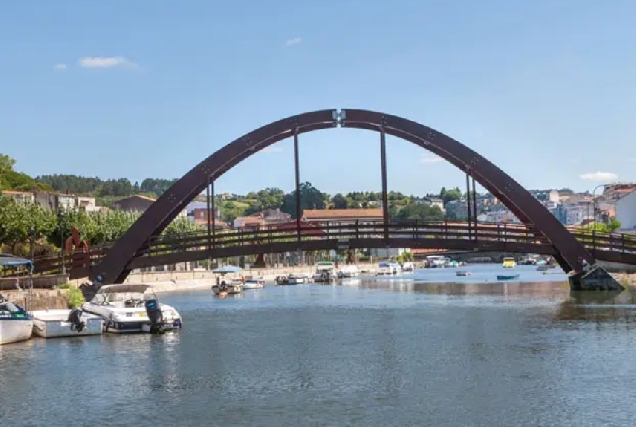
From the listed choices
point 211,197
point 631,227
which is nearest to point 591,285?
point 211,197

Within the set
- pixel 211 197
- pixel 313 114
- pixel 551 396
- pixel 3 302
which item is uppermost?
pixel 313 114

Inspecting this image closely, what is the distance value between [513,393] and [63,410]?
52.2ft

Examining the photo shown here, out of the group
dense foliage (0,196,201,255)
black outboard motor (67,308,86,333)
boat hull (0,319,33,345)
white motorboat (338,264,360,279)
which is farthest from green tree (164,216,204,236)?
boat hull (0,319,33,345)

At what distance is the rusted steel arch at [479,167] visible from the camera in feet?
229

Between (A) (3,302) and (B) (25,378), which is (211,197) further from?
(B) (25,378)

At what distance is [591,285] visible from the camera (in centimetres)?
7612

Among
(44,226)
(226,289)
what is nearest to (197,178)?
(44,226)

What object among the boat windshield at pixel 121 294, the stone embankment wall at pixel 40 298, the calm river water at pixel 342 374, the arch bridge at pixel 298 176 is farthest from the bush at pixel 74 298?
the calm river water at pixel 342 374

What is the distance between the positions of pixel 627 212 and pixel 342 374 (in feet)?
354

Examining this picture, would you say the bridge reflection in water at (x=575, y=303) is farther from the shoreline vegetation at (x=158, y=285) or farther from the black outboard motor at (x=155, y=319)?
the black outboard motor at (x=155, y=319)

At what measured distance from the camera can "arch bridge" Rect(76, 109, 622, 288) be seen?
68.5 metres

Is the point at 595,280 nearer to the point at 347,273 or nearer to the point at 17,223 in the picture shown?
the point at 17,223

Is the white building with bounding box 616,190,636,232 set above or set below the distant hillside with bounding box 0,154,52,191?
below

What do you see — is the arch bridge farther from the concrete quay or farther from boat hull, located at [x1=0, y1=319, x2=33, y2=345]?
the concrete quay
